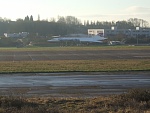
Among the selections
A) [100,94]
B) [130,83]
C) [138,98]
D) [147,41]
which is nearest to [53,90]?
[100,94]

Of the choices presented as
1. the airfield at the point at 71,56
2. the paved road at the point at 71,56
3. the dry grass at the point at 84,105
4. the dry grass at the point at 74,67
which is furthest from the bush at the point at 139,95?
the paved road at the point at 71,56

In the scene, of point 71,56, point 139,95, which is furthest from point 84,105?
point 71,56

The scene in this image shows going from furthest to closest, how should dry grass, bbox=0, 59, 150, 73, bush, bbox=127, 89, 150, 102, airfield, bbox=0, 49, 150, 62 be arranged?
airfield, bbox=0, 49, 150, 62, dry grass, bbox=0, 59, 150, 73, bush, bbox=127, 89, 150, 102

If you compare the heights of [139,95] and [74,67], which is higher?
[139,95]

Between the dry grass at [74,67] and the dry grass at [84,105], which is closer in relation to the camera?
the dry grass at [84,105]

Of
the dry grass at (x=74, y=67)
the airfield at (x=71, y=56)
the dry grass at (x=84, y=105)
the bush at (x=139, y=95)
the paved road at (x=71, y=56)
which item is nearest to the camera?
the dry grass at (x=84, y=105)

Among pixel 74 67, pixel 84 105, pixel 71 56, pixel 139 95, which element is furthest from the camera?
pixel 71 56

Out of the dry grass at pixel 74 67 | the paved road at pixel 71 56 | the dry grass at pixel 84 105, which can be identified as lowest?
the paved road at pixel 71 56

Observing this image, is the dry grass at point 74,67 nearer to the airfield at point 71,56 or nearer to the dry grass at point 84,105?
the airfield at point 71,56

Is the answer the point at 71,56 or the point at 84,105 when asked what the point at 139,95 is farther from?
the point at 71,56

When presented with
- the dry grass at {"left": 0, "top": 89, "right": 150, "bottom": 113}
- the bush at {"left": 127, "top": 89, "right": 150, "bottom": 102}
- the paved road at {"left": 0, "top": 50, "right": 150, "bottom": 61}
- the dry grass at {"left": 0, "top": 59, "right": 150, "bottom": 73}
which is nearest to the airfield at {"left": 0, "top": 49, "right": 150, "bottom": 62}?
the paved road at {"left": 0, "top": 50, "right": 150, "bottom": 61}

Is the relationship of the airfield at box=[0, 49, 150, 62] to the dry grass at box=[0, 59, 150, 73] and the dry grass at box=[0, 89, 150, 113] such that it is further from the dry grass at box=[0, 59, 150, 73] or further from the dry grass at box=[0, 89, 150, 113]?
the dry grass at box=[0, 89, 150, 113]

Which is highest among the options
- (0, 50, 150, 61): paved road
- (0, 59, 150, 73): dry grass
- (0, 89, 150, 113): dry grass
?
(0, 89, 150, 113): dry grass

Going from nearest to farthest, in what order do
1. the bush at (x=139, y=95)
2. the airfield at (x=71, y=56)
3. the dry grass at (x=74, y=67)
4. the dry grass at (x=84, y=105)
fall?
the dry grass at (x=84, y=105) → the bush at (x=139, y=95) → the dry grass at (x=74, y=67) → the airfield at (x=71, y=56)
